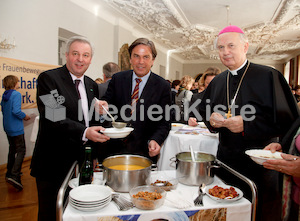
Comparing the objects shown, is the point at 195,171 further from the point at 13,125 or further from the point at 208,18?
the point at 208,18

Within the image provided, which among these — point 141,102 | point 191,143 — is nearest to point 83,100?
point 141,102

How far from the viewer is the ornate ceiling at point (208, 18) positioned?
6.66 meters

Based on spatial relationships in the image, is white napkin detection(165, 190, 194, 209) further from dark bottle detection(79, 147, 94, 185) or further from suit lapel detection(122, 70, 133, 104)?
suit lapel detection(122, 70, 133, 104)

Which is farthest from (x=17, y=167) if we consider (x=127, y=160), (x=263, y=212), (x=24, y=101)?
(x=263, y=212)

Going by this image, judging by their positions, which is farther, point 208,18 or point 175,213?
point 208,18

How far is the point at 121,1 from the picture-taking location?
21.0ft

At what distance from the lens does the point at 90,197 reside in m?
1.07

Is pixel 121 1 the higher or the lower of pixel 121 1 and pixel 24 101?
the higher

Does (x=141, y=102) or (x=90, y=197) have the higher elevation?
(x=141, y=102)

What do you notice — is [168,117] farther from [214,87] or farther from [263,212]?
[263,212]

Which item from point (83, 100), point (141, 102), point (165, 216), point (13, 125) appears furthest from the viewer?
point (13, 125)

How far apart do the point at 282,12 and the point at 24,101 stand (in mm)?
7430

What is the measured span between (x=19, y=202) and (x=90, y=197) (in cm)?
245

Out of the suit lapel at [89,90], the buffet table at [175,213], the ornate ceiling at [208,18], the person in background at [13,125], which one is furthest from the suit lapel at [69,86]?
the ornate ceiling at [208,18]
